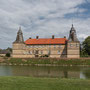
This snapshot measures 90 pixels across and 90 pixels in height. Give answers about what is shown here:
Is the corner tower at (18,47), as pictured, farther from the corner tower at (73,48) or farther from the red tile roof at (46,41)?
the corner tower at (73,48)

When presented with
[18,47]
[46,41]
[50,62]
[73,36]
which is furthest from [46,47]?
[50,62]

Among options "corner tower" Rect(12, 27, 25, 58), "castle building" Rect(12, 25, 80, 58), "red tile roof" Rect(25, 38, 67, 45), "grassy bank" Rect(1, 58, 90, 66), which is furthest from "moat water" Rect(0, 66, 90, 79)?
"corner tower" Rect(12, 27, 25, 58)

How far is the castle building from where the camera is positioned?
41.1 meters

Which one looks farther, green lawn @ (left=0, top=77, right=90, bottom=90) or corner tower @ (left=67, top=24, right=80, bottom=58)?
corner tower @ (left=67, top=24, right=80, bottom=58)

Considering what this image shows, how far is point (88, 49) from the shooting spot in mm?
50812

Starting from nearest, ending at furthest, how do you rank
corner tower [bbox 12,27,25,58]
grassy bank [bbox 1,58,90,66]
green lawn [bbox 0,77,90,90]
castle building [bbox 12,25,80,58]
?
green lawn [bbox 0,77,90,90] → grassy bank [bbox 1,58,90,66] → castle building [bbox 12,25,80,58] → corner tower [bbox 12,27,25,58]

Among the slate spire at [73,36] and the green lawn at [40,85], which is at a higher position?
the slate spire at [73,36]

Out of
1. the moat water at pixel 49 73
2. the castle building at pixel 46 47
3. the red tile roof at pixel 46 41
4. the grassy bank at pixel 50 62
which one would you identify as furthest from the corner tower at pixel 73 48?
the moat water at pixel 49 73

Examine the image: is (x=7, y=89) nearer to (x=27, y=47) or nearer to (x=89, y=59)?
(x=89, y=59)

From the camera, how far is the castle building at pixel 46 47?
41062mm

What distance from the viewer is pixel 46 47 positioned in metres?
44.2

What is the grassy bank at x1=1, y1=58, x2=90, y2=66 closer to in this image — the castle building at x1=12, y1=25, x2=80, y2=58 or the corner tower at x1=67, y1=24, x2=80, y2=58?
the corner tower at x1=67, y1=24, x2=80, y2=58

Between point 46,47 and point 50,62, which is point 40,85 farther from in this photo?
point 46,47

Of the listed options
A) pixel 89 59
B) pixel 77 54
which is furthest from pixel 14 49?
pixel 89 59
